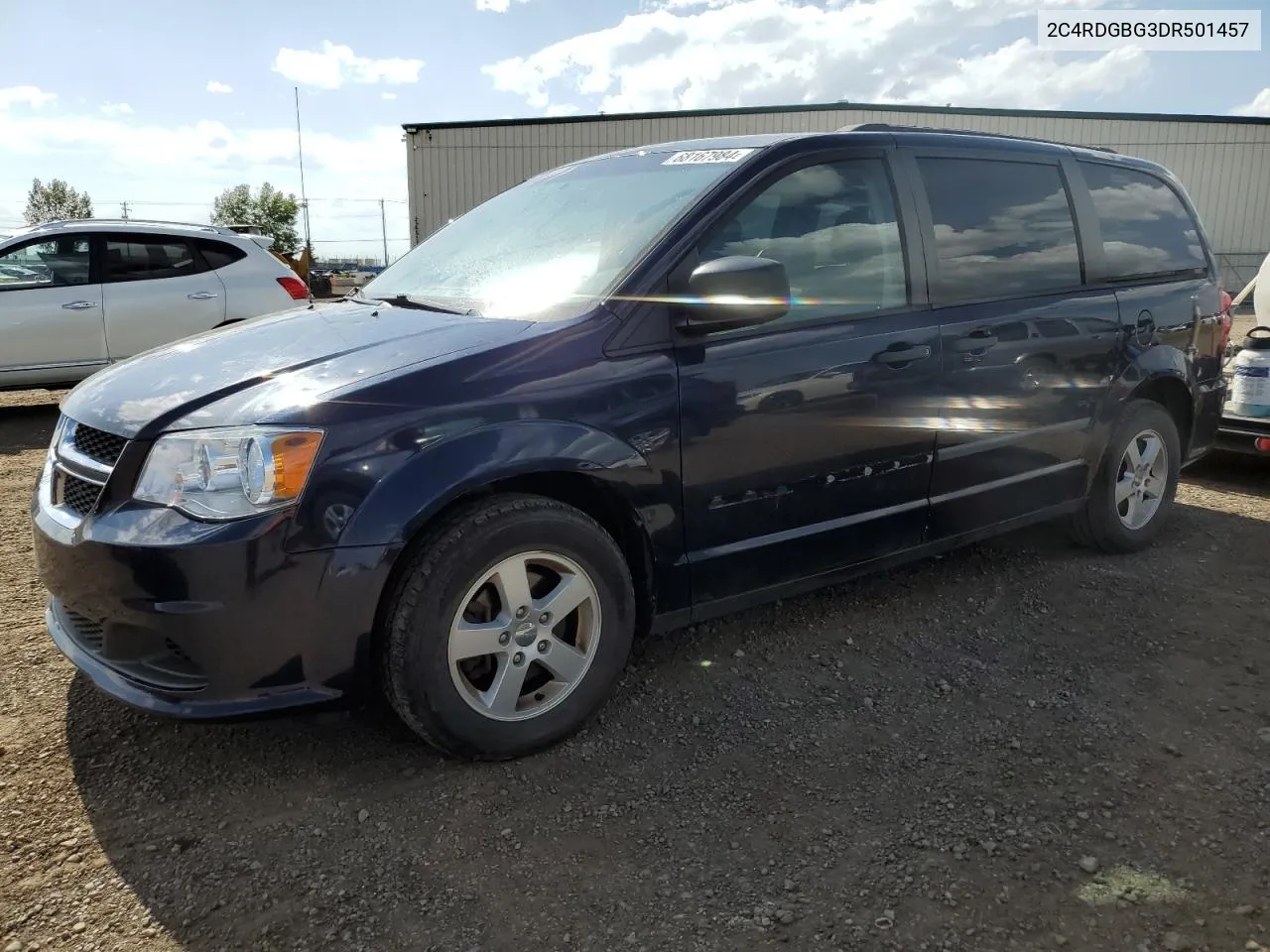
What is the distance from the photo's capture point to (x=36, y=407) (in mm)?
8891

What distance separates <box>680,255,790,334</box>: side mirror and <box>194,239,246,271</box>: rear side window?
7.05 m

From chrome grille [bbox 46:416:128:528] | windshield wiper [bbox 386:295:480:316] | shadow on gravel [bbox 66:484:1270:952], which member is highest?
windshield wiper [bbox 386:295:480:316]

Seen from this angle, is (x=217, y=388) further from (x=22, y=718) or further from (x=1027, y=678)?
(x=1027, y=678)

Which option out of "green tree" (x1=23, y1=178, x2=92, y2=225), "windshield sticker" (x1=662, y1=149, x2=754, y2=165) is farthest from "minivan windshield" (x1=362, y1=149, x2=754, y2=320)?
"green tree" (x1=23, y1=178, x2=92, y2=225)

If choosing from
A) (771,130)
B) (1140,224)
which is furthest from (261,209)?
(1140,224)

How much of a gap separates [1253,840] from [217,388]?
291 cm

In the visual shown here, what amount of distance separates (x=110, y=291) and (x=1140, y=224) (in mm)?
7867

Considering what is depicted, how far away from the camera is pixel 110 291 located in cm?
818

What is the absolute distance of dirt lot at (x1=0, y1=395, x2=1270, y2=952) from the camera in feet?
6.89

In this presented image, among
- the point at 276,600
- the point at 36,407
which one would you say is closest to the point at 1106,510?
the point at 276,600

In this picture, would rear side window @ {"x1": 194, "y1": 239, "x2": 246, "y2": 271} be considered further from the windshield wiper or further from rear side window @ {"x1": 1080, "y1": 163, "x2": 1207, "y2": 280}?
rear side window @ {"x1": 1080, "y1": 163, "x2": 1207, "y2": 280}

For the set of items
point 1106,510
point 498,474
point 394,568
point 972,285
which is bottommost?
point 1106,510

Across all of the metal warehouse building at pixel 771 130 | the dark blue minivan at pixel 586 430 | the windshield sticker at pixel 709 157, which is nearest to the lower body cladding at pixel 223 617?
the dark blue minivan at pixel 586 430

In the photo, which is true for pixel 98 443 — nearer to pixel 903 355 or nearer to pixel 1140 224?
pixel 903 355
